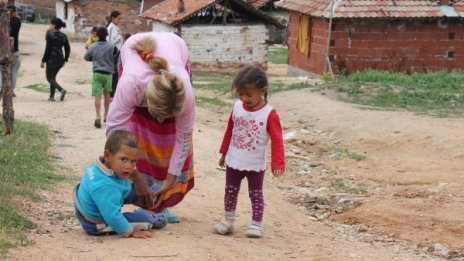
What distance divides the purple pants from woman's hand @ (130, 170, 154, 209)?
0.71 meters

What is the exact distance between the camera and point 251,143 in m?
6.75

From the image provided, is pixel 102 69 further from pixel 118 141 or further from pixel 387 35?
pixel 387 35

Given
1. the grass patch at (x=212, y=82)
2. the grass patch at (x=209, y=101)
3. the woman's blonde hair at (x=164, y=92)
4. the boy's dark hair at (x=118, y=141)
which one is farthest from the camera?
the grass patch at (x=212, y=82)

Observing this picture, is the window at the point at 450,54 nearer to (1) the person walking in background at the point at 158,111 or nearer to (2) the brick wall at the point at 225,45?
(2) the brick wall at the point at 225,45

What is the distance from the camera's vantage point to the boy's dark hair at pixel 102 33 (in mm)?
13195

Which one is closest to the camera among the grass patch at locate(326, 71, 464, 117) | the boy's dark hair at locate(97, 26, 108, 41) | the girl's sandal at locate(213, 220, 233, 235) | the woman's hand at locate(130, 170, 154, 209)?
the woman's hand at locate(130, 170, 154, 209)

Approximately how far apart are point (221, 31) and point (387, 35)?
7.78 metres

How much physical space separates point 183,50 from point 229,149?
3.13 feet

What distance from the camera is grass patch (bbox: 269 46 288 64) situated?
36156 mm

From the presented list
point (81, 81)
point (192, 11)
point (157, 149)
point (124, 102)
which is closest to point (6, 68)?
point (157, 149)

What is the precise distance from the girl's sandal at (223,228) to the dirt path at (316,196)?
110mm

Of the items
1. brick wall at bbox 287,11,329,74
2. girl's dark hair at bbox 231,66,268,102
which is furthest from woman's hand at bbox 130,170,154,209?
brick wall at bbox 287,11,329,74

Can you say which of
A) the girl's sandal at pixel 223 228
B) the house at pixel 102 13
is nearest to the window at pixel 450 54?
the girl's sandal at pixel 223 228

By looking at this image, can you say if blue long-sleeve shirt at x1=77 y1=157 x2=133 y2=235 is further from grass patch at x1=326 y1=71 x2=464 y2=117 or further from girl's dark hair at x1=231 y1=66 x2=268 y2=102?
grass patch at x1=326 y1=71 x2=464 y2=117
